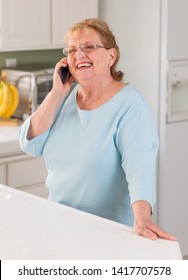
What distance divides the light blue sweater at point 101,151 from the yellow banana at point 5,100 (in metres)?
1.66

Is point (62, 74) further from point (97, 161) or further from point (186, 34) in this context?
point (186, 34)

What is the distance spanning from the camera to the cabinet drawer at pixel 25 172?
3207 mm

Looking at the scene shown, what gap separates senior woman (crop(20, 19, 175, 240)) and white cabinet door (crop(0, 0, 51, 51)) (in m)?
1.60

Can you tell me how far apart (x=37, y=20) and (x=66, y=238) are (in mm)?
2310

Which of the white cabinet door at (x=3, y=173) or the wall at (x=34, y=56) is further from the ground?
the wall at (x=34, y=56)

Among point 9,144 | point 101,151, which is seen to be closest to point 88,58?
point 101,151

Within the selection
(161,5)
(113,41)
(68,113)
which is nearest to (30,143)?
(68,113)

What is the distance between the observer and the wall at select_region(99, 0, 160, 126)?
3.49 meters

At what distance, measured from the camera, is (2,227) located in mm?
1575

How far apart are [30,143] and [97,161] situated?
0.25m

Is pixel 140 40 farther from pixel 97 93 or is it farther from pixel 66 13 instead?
pixel 97 93

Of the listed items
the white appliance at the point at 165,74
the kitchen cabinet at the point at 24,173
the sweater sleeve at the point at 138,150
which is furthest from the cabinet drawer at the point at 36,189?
the sweater sleeve at the point at 138,150

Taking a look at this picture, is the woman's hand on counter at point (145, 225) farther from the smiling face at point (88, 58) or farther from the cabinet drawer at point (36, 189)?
the cabinet drawer at point (36, 189)

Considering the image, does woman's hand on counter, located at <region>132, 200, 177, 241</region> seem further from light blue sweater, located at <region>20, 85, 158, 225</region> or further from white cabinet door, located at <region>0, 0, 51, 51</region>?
white cabinet door, located at <region>0, 0, 51, 51</region>
